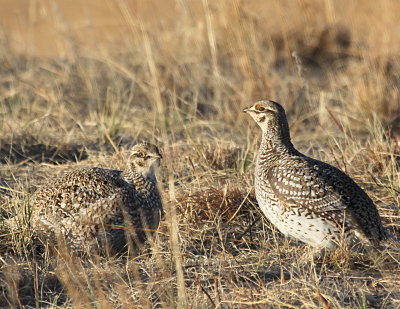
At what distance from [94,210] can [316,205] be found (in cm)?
145

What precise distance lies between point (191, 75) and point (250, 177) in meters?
2.97

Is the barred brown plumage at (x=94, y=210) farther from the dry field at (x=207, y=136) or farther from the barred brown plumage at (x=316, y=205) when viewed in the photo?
the barred brown plumage at (x=316, y=205)

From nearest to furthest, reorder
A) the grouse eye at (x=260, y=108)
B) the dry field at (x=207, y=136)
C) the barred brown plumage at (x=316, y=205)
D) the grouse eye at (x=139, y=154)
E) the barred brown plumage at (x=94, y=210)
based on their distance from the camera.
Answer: the dry field at (x=207, y=136) → the barred brown plumage at (x=316, y=205) → the barred brown plumage at (x=94, y=210) → the grouse eye at (x=139, y=154) → the grouse eye at (x=260, y=108)

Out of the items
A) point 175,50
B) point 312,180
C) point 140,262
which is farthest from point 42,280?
point 175,50

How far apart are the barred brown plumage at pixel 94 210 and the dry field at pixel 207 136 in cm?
11

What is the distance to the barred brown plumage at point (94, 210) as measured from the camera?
485 centimetres

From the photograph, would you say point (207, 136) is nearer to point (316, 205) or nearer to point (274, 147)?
point (274, 147)

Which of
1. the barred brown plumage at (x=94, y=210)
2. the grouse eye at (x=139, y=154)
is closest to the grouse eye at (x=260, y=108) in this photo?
the grouse eye at (x=139, y=154)

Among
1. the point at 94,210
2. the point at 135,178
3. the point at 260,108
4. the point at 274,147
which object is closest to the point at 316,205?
the point at 274,147

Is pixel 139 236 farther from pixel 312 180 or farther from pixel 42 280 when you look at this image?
pixel 312 180

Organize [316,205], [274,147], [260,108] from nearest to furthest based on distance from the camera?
[316,205], [274,147], [260,108]

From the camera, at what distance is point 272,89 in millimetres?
8375

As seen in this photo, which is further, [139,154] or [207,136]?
[207,136]

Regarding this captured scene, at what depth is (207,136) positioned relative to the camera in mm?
7387
